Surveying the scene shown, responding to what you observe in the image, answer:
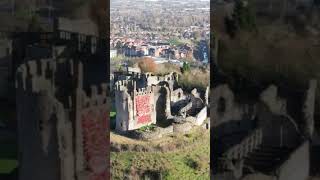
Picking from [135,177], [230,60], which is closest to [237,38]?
[230,60]

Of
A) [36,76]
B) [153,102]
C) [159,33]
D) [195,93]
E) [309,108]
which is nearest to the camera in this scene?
[309,108]

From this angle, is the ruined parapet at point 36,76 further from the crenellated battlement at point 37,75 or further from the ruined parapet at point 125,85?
the ruined parapet at point 125,85

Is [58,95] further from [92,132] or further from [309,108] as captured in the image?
[309,108]

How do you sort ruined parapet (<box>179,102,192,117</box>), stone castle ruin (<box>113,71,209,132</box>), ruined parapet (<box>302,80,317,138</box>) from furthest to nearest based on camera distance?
ruined parapet (<box>179,102,192,117</box>), stone castle ruin (<box>113,71,209,132</box>), ruined parapet (<box>302,80,317,138</box>)

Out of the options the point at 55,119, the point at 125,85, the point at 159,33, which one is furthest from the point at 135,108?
the point at 55,119

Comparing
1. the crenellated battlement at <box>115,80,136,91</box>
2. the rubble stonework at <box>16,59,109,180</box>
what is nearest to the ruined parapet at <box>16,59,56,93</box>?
the rubble stonework at <box>16,59,109,180</box>

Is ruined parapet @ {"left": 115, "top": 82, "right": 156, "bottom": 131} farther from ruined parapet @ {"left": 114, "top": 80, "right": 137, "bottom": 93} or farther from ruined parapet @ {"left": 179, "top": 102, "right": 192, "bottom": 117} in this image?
ruined parapet @ {"left": 179, "top": 102, "right": 192, "bottom": 117}
